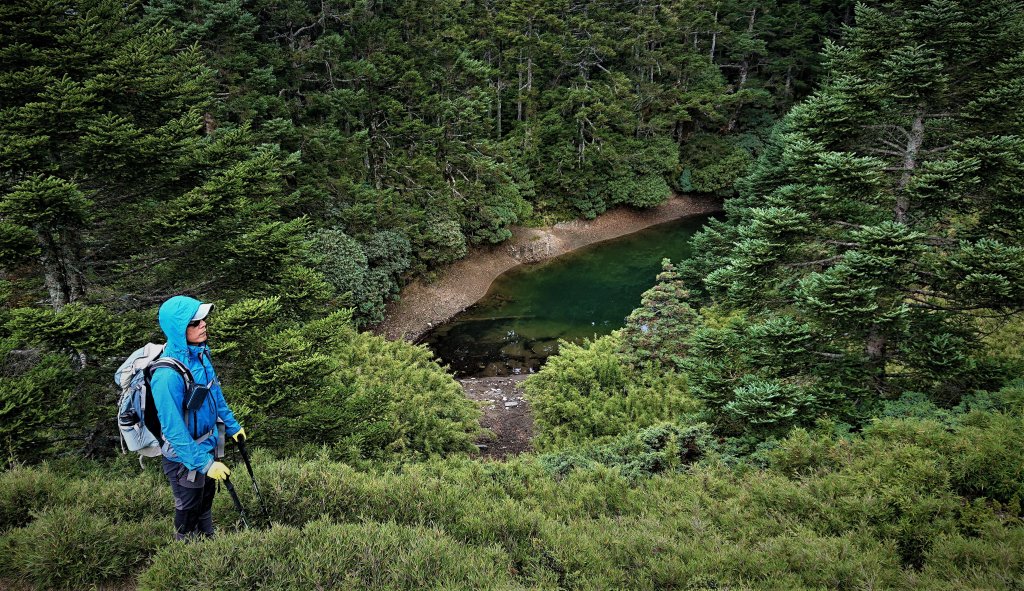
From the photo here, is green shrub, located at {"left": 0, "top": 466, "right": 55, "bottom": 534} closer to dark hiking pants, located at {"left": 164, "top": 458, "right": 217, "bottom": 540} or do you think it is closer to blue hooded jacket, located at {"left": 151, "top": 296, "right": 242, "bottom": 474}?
dark hiking pants, located at {"left": 164, "top": 458, "right": 217, "bottom": 540}

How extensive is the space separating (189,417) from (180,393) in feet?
0.88

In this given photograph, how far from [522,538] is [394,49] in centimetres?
2046

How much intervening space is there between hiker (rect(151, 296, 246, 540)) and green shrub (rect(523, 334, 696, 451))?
6308 mm

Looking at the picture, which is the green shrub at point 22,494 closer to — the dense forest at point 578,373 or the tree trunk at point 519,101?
the dense forest at point 578,373

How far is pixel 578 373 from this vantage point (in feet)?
34.6

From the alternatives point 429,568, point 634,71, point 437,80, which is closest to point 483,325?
point 437,80

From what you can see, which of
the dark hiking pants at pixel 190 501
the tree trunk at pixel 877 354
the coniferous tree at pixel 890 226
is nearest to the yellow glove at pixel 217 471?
the dark hiking pants at pixel 190 501

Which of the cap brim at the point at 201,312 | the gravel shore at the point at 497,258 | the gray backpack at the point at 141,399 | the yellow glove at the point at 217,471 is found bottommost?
the gravel shore at the point at 497,258

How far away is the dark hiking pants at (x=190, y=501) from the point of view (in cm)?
391

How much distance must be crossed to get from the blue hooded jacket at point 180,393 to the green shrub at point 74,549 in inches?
34.5

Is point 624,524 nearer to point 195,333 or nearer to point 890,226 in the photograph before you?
point 195,333

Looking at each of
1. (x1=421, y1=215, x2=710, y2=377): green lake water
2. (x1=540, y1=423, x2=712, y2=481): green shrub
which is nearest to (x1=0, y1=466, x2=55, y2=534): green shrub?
(x1=540, y1=423, x2=712, y2=481): green shrub

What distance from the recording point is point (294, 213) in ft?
53.9

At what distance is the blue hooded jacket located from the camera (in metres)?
3.65
